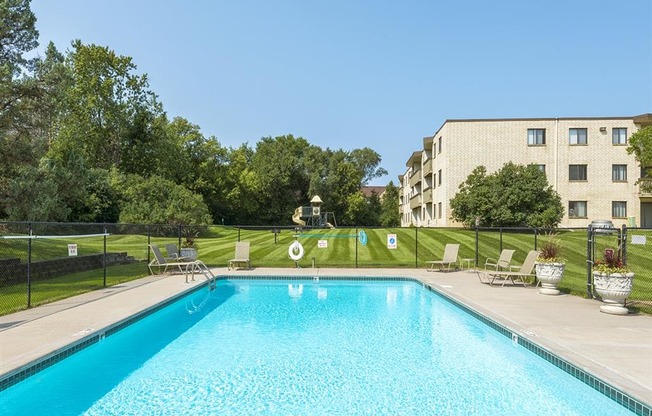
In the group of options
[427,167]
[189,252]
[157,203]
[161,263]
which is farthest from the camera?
[427,167]

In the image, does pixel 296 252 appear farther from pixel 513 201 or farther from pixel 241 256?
pixel 513 201

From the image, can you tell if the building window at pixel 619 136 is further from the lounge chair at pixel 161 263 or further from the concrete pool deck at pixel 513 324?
the lounge chair at pixel 161 263

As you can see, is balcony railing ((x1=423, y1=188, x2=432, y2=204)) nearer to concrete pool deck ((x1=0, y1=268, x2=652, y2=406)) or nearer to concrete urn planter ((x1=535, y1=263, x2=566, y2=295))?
concrete pool deck ((x1=0, y1=268, x2=652, y2=406))

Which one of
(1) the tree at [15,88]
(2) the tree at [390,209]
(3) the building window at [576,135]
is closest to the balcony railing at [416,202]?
(2) the tree at [390,209]

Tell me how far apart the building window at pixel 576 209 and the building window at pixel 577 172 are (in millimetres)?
1781

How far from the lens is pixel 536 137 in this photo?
30.2 meters

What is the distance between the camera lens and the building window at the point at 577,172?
99.2 ft

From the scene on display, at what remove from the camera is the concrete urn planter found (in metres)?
9.97

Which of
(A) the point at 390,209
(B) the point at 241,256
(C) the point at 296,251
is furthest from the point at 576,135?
(A) the point at 390,209

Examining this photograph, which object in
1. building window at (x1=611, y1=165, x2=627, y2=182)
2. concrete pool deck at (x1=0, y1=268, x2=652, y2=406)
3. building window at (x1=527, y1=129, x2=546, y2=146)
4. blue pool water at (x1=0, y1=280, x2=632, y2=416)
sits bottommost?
blue pool water at (x1=0, y1=280, x2=632, y2=416)

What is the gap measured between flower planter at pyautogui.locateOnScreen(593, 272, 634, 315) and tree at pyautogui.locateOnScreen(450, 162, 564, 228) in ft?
62.0

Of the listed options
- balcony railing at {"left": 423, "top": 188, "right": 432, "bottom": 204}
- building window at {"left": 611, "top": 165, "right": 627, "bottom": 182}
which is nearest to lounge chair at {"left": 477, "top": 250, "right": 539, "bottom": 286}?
building window at {"left": 611, "top": 165, "right": 627, "bottom": 182}

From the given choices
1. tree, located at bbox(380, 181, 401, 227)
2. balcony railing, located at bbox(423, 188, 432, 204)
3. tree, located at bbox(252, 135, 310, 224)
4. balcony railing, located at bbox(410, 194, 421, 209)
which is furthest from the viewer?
tree, located at bbox(380, 181, 401, 227)

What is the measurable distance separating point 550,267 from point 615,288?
2.33 metres
